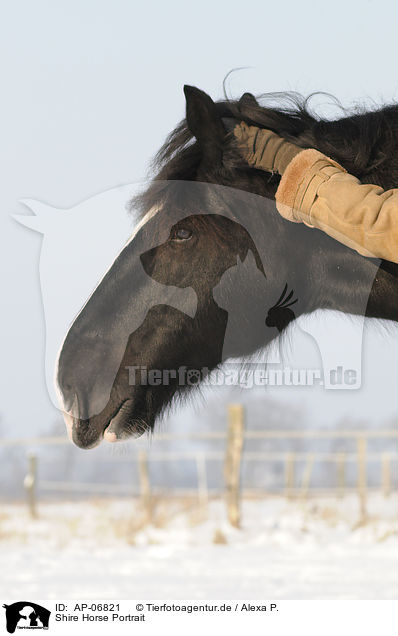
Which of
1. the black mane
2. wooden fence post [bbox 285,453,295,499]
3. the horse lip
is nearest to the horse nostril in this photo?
the horse lip

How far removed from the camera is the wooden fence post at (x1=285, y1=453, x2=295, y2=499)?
16.4 meters

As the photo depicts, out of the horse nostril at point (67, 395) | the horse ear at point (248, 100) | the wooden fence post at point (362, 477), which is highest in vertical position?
the horse ear at point (248, 100)

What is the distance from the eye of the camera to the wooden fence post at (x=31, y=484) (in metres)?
15.0

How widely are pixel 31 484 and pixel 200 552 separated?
601 centimetres

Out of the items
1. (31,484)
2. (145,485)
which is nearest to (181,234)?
(145,485)

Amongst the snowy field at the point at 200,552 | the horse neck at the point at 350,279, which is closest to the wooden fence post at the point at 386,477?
the snowy field at the point at 200,552

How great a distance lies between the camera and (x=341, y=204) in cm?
217

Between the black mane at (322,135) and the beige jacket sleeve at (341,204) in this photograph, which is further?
the black mane at (322,135)

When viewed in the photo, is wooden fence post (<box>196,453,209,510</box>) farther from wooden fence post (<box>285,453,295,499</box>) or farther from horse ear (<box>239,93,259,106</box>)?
horse ear (<box>239,93,259,106</box>)

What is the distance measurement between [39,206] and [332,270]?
1.45m

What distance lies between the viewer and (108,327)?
2.73m

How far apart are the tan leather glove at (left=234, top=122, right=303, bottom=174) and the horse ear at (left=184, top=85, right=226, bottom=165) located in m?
0.08

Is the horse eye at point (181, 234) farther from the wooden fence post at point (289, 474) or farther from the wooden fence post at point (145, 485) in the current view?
the wooden fence post at point (289, 474)

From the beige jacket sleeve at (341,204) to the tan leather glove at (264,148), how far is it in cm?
8
